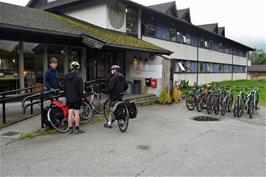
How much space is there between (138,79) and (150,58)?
1.43 m

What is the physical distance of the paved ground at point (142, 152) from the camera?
4.30m

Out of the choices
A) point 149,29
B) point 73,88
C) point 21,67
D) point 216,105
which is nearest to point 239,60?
point 149,29

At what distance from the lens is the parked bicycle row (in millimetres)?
9875

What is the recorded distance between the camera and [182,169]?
436 centimetres

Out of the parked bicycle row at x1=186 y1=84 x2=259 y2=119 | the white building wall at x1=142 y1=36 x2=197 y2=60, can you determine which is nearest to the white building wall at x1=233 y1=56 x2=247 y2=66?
the white building wall at x1=142 y1=36 x2=197 y2=60

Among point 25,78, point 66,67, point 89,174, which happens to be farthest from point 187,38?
point 89,174

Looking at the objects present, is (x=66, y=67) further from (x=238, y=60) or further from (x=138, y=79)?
(x=238, y=60)

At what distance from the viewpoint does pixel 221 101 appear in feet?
34.0

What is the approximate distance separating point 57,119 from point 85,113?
1.40 meters

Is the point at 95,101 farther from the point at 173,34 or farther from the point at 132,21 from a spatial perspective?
the point at 173,34

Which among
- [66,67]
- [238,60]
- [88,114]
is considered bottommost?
[88,114]

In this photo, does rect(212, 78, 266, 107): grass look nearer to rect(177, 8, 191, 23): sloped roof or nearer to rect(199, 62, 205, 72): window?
rect(199, 62, 205, 72): window

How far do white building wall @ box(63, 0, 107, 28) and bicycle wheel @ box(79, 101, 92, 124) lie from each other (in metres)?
7.20

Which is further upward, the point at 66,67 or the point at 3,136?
the point at 66,67
